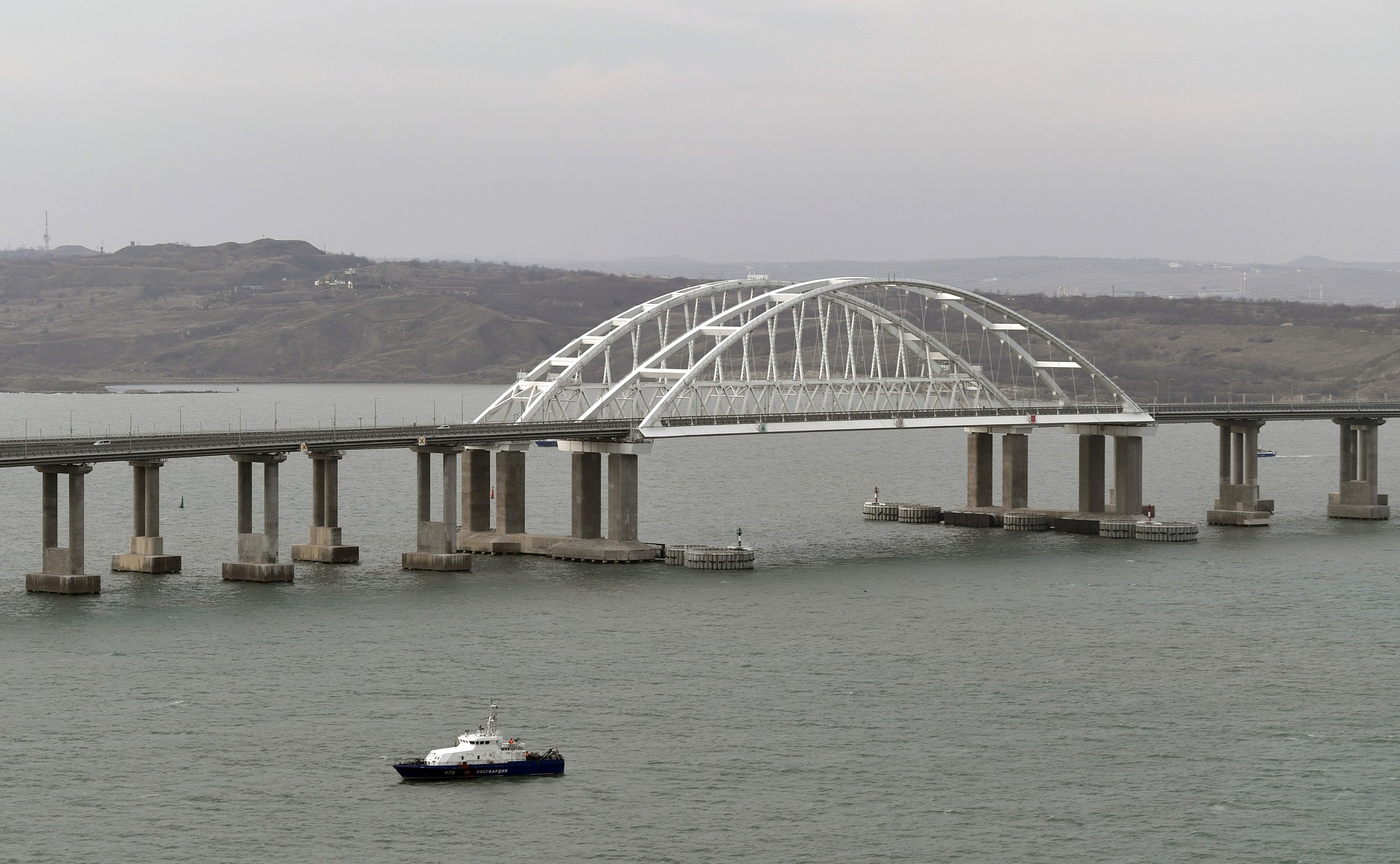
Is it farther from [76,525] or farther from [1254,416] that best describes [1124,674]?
[1254,416]

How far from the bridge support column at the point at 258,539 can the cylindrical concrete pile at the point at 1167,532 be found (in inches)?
2267

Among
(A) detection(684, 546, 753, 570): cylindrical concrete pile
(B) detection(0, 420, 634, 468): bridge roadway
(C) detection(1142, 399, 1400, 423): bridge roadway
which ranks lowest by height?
(A) detection(684, 546, 753, 570): cylindrical concrete pile

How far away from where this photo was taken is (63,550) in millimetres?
95062

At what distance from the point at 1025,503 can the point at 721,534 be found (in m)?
24.2

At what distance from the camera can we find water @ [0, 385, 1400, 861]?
188 feet

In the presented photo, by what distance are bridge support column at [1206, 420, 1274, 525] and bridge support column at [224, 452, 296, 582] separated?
229 ft

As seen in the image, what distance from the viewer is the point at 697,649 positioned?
83.4 metres

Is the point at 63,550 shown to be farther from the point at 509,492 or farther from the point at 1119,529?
the point at 1119,529

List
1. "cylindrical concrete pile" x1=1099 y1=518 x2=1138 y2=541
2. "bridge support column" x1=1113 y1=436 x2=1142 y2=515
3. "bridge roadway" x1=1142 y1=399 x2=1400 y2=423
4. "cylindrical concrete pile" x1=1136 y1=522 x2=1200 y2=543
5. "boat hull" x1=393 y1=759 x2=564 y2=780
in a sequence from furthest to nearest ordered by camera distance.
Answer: "bridge roadway" x1=1142 y1=399 x2=1400 y2=423 < "bridge support column" x1=1113 y1=436 x2=1142 y2=515 < "cylindrical concrete pile" x1=1099 y1=518 x2=1138 y2=541 < "cylindrical concrete pile" x1=1136 y1=522 x2=1200 y2=543 < "boat hull" x1=393 y1=759 x2=564 y2=780

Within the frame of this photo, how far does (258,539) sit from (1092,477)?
2481 inches

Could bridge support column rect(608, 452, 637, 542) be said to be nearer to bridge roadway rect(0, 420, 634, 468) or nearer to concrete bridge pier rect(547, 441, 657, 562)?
concrete bridge pier rect(547, 441, 657, 562)

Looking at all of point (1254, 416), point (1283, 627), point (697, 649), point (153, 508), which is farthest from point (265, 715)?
point (1254, 416)

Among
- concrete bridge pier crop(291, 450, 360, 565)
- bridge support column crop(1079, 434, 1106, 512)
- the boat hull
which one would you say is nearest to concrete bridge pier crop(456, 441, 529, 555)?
concrete bridge pier crop(291, 450, 360, 565)

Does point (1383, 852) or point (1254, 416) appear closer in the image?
point (1383, 852)
